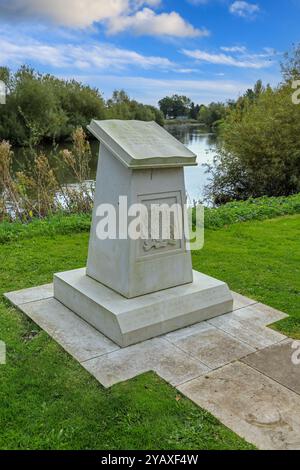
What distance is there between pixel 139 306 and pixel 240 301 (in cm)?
115

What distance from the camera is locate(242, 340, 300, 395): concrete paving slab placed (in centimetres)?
255

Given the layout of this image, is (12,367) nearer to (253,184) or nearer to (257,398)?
(257,398)

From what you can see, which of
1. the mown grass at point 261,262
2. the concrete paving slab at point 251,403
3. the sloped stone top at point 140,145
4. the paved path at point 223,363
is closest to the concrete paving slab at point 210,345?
the paved path at point 223,363

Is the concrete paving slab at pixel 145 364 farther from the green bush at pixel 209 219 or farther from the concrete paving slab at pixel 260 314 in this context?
the green bush at pixel 209 219

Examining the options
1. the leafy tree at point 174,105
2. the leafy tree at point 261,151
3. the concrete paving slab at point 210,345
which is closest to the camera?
the concrete paving slab at point 210,345

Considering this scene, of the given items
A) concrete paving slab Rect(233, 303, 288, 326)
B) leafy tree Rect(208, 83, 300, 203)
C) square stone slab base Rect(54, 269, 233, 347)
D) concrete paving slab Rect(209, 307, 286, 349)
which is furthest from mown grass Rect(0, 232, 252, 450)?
leafy tree Rect(208, 83, 300, 203)

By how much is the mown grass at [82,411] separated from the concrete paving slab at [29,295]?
64 centimetres

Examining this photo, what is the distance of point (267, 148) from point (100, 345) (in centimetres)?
894

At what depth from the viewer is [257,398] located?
93.1 inches

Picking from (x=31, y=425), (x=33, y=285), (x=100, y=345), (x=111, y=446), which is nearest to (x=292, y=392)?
(x=111, y=446)

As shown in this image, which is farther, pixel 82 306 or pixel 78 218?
pixel 78 218

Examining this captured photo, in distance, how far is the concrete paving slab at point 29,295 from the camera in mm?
3645

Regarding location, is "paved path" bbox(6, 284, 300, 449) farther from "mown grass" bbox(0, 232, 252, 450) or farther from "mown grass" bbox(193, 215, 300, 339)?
"mown grass" bbox(193, 215, 300, 339)

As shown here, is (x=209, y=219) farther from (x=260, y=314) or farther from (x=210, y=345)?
(x=210, y=345)
